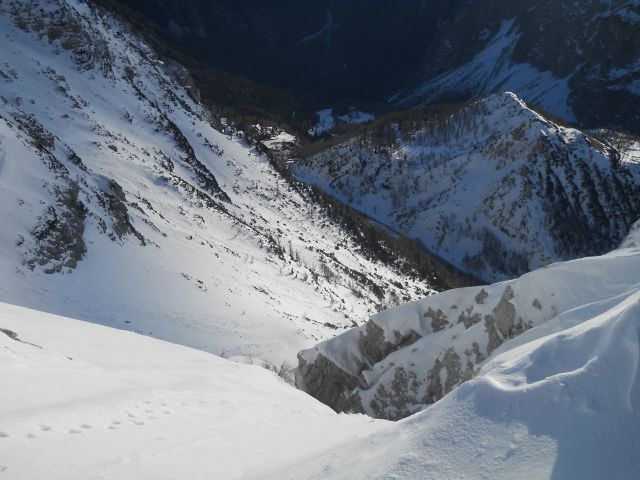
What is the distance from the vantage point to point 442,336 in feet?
61.6

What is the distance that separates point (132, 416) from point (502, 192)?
309ft

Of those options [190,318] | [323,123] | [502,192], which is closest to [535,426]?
[190,318]

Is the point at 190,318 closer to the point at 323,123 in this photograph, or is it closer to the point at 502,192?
the point at 502,192

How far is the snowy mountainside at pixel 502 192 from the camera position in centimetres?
9188

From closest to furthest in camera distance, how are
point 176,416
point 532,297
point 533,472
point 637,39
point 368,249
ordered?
point 533,472
point 176,416
point 532,297
point 368,249
point 637,39

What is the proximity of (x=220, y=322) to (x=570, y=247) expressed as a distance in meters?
81.3

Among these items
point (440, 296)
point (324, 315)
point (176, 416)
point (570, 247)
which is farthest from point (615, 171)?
point (176, 416)

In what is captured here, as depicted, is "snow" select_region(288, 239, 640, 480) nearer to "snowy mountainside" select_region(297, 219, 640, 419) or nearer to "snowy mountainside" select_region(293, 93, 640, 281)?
"snowy mountainside" select_region(297, 219, 640, 419)

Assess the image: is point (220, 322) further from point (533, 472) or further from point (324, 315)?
point (533, 472)

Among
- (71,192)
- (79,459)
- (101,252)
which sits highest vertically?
(71,192)

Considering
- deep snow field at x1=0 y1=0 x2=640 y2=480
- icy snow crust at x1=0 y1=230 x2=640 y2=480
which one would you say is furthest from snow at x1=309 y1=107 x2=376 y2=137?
icy snow crust at x1=0 y1=230 x2=640 y2=480

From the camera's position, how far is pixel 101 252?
2719 centimetres

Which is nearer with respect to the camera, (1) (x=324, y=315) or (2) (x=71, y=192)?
(2) (x=71, y=192)

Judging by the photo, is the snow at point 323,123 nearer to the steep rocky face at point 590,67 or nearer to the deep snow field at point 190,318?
the steep rocky face at point 590,67
